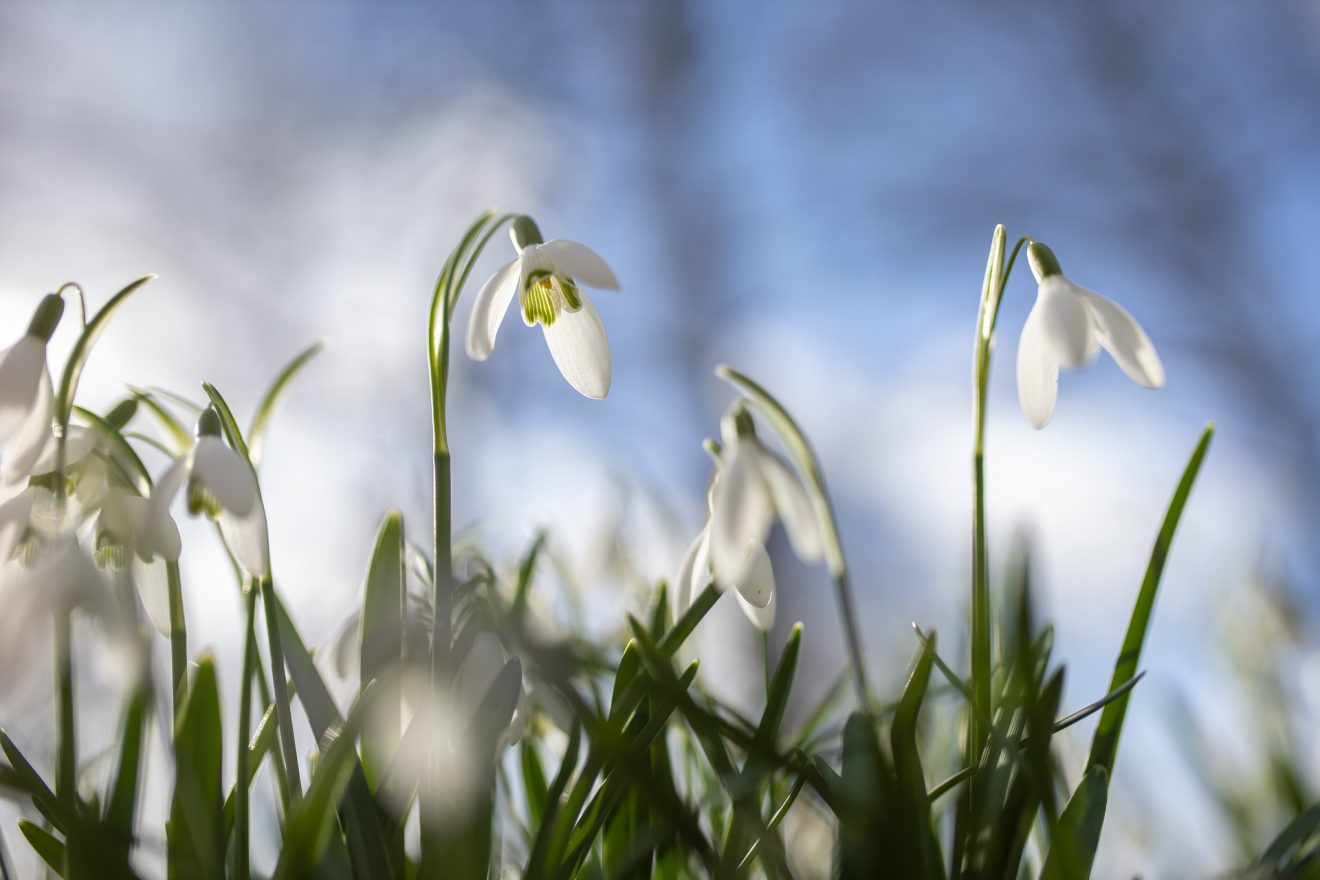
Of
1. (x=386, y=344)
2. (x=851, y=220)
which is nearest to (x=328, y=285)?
(x=386, y=344)

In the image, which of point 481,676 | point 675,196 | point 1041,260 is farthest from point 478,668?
point 675,196

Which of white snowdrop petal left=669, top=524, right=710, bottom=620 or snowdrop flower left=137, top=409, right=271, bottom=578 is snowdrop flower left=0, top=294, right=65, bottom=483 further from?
white snowdrop petal left=669, top=524, right=710, bottom=620

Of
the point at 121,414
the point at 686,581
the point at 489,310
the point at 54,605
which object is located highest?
the point at 489,310

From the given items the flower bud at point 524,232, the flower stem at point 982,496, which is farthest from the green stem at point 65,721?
the flower stem at point 982,496

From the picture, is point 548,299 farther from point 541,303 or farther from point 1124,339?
point 1124,339

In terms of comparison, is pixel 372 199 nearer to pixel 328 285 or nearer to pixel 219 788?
pixel 328 285

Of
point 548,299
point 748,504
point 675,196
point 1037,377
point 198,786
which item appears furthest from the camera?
point 675,196

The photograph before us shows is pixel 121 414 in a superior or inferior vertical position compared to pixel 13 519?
superior

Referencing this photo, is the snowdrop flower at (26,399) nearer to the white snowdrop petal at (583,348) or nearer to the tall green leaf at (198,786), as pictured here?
the tall green leaf at (198,786)
